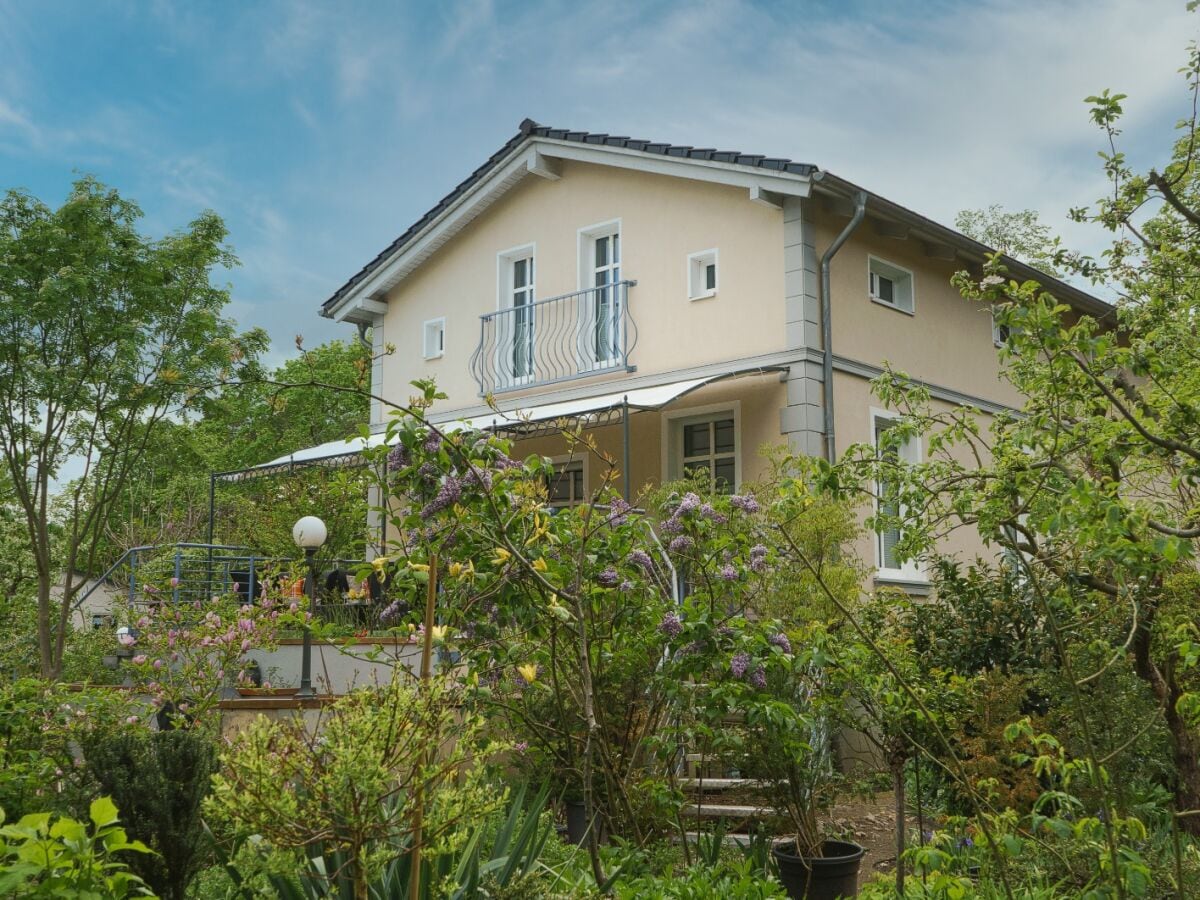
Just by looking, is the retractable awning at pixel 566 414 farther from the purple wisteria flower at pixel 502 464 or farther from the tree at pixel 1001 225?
the tree at pixel 1001 225

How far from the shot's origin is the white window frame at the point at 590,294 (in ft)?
46.0

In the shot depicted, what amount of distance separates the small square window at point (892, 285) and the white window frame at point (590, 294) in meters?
3.06

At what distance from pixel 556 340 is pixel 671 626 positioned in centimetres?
977

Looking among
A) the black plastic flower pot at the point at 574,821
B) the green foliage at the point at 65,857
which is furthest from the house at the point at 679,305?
the green foliage at the point at 65,857

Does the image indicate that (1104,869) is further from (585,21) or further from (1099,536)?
(585,21)

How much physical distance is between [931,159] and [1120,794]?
12.0 metres

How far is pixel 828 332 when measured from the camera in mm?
12312

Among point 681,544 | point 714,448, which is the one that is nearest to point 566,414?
point 714,448

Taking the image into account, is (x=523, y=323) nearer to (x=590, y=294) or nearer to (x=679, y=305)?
(x=590, y=294)

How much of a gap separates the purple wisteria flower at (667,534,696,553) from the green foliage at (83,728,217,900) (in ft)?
7.40

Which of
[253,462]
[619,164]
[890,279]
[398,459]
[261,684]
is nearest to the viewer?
[398,459]

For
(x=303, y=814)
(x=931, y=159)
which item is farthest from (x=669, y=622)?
(x=931, y=159)

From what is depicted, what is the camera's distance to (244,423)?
3309 centimetres

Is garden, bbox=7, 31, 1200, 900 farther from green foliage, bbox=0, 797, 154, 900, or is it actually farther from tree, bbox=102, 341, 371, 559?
tree, bbox=102, 341, 371, 559
